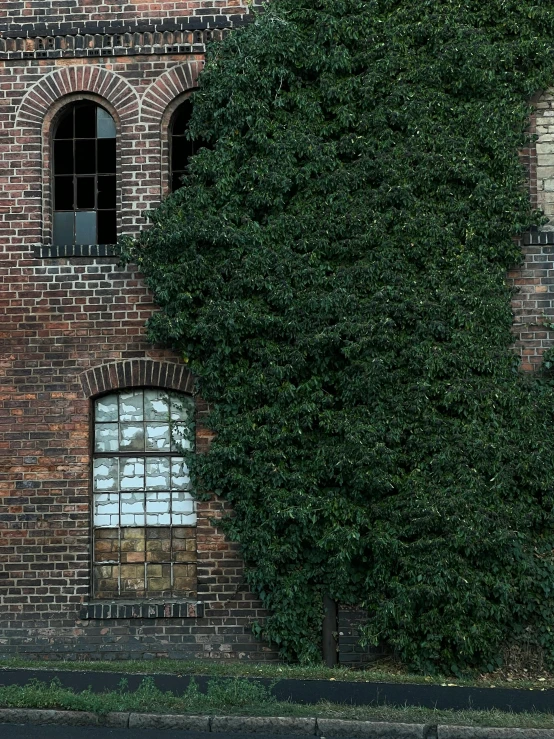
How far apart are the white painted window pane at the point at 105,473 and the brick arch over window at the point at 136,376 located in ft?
2.71

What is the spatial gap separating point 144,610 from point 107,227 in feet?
15.2

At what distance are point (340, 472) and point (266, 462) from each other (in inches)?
33.2

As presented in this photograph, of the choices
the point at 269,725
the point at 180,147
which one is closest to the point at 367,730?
the point at 269,725

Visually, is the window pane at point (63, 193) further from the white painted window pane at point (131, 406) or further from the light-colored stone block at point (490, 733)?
the light-colored stone block at point (490, 733)

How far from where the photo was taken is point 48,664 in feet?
37.5

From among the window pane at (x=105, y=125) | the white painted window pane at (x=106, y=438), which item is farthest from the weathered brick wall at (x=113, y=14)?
the white painted window pane at (x=106, y=438)

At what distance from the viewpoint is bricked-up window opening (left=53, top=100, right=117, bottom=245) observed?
12930 millimetres

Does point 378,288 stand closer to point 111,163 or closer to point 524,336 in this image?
point 524,336

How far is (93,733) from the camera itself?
8266 mm

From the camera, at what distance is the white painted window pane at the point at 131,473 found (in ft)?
41.4

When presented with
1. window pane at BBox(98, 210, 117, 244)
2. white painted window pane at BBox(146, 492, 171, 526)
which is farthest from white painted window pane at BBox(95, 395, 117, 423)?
window pane at BBox(98, 210, 117, 244)

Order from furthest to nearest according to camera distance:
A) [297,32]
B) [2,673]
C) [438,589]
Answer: [297,32] → [438,589] → [2,673]

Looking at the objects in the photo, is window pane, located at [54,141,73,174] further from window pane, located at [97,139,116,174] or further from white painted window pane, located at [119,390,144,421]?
white painted window pane, located at [119,390,144,421]

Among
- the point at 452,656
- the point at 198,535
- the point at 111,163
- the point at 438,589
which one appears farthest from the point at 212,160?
the point at 452,656
